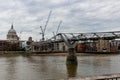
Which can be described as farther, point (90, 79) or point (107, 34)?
point (107, 34)

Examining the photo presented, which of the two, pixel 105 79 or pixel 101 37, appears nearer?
pixel 105 79

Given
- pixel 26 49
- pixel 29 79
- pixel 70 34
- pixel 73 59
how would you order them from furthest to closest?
pixel 26 49 → pixel 70 34 → pixel 73 59 → pixel 29 79

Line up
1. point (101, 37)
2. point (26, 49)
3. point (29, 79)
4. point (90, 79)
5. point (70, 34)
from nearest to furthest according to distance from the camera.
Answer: point (90, 79)
point (29, 79)
point (101, 37)
point (70, 34)
point (26, 49)

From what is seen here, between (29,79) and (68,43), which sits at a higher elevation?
(68,43)

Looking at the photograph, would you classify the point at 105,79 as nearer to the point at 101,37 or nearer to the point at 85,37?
the point at 101,37

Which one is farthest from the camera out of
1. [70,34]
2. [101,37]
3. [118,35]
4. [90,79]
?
[70,34]

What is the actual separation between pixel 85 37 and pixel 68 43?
499 cm

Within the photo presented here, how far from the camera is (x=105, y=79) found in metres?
12.8

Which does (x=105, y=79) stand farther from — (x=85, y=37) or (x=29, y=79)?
(x=85, y=37)

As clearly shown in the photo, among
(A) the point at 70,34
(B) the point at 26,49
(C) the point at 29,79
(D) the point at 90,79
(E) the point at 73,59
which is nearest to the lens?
(D) the point at 90,79

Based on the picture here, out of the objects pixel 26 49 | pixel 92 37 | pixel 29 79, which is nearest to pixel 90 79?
pixel 29 79

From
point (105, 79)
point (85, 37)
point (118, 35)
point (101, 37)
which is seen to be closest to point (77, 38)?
point (85, 37)

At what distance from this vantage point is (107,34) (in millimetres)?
70438

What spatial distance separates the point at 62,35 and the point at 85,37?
837 centimetres
